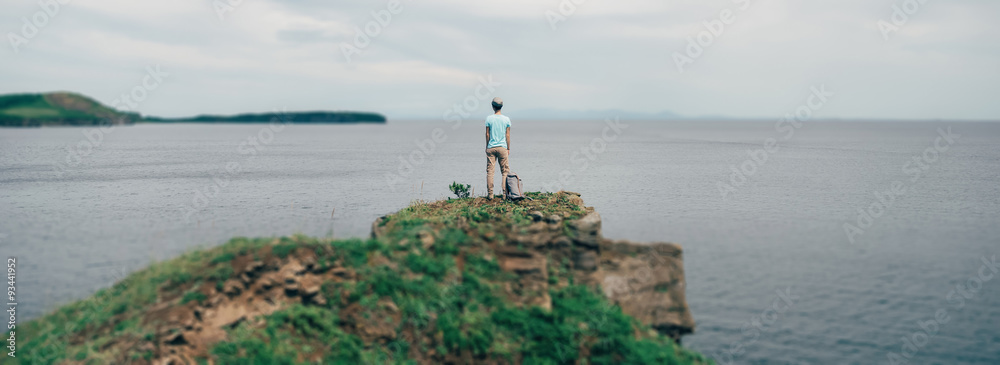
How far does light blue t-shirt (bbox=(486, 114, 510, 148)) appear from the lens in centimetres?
2072

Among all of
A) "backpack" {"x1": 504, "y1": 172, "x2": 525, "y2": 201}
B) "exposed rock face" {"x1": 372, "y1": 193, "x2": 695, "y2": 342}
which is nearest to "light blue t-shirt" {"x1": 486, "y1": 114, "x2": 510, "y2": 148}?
"backpack" {"x1": 504, "y1": 172, "x2": 525, "y2": 201}

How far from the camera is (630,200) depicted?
4022cm

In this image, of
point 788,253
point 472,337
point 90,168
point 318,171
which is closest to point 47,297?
point 472,337

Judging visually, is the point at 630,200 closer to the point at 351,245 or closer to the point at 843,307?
the point at 843,307

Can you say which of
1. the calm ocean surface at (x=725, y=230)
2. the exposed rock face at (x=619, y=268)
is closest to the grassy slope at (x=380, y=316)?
the exposed rock face at (x=619, y=268)

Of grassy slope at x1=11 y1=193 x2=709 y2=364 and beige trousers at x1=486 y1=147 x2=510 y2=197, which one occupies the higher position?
beige trousers at x1=486 y1=147 x2=510 y2=197

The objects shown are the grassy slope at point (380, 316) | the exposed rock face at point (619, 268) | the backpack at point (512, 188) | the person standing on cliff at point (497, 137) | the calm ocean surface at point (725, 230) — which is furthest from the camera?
the backpack at point (512, 188)

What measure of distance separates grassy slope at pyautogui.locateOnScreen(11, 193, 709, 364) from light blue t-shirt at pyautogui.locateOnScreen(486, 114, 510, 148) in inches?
262

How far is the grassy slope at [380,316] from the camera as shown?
1208 centimetres

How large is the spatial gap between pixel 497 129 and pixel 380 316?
9.60 m

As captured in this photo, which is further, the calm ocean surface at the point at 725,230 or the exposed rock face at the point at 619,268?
the calm ocean surface at the point at 725,230

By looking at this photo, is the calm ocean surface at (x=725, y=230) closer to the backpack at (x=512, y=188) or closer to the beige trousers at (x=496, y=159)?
the beige trousers at (x=496, y=159)

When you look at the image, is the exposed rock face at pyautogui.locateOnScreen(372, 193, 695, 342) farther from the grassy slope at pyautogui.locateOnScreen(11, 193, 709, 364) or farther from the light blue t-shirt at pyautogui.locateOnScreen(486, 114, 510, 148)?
the light blue t-shirt at pyautogui.locateOnScreen(486, 114, 510, 148)

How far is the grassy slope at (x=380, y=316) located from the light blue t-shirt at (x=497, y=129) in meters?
6.67
